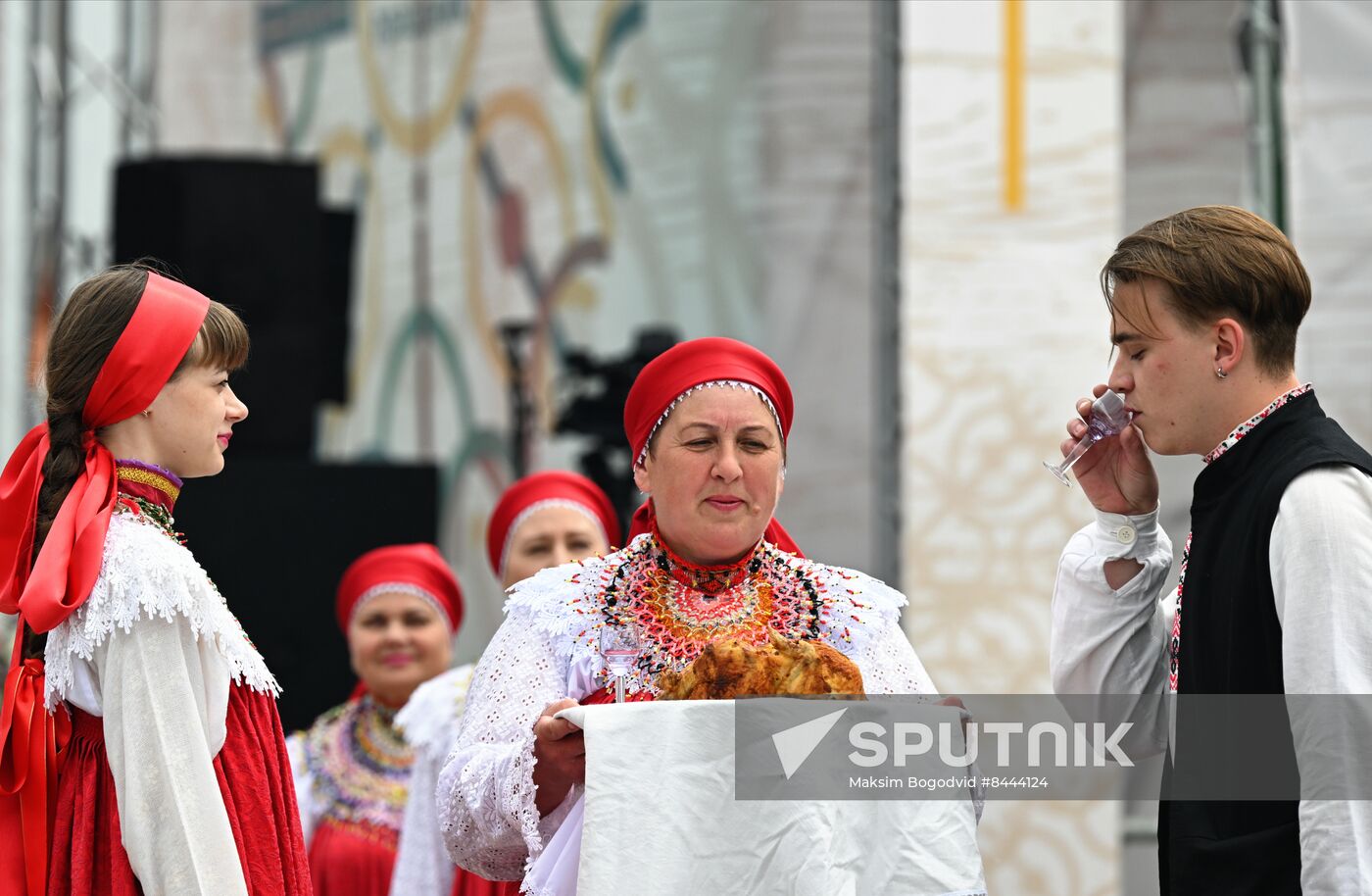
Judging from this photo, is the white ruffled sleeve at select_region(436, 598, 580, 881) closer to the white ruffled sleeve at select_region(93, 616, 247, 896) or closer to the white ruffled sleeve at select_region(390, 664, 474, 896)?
the white ruffled sleeve at select_region(93, 616, 247, 896)

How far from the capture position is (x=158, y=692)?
223cm

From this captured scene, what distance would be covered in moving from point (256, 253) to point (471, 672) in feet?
9.81

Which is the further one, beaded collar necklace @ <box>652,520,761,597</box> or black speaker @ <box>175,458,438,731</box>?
black speaker @ <box>175,458,438,731</box>

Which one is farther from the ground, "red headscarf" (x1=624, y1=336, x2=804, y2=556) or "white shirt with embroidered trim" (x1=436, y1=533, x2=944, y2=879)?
"red headscarf" (x1=624, y1=336, x2=804, y2=556)

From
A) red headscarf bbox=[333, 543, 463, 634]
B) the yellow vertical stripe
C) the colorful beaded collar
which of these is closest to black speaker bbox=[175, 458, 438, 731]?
red headscarf bbox=[333, 543, 463, 634]

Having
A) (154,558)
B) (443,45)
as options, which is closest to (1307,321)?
(154,558)

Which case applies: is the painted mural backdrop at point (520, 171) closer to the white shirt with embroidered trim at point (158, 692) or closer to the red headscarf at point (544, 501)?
the red headscarf at point (544, 501)

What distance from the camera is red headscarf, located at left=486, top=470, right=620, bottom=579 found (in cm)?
→ 407

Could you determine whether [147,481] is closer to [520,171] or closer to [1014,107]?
[1014,107]

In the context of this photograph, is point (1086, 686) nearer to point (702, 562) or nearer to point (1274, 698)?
point (1274, 698)

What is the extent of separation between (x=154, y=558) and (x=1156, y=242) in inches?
54.6

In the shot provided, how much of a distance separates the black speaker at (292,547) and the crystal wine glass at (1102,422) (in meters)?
3.74

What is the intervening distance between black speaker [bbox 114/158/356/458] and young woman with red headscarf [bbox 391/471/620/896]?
7.49 feet

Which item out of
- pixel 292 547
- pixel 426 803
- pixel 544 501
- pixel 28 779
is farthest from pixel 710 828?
pixel 292 547
